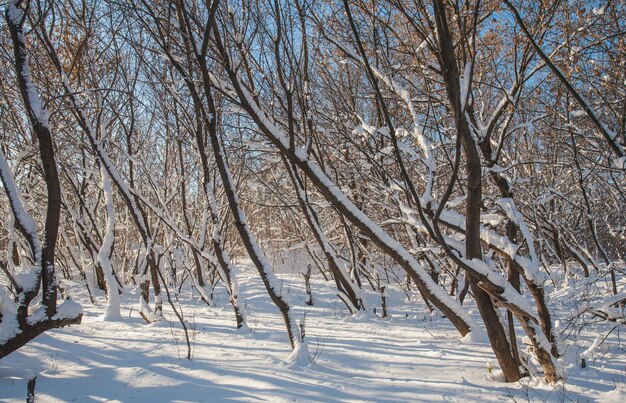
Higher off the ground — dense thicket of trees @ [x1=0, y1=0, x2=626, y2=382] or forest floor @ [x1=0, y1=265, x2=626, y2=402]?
dense thicket of trees @ [x1=0, y1=0, x2=626, y2=382]

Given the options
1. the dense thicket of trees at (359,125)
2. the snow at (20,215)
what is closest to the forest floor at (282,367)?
the dense thicket of trees at (359,125)

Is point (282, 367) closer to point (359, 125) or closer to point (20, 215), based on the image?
point (20, 215)

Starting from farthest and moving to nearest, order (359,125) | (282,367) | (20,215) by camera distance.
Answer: (359,125) < (282,367) < (20,215)

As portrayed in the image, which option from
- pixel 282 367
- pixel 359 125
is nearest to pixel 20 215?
pixel 282 367

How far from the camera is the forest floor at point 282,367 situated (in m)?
3.38

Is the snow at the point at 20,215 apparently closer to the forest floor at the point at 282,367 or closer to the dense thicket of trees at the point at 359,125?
the dense thicket of trees at the point at 359,125

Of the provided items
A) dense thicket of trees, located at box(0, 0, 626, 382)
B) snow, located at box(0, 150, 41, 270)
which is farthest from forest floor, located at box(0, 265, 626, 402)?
snow, located at box(0, 150, 41, 270)

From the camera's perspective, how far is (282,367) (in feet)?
13.3

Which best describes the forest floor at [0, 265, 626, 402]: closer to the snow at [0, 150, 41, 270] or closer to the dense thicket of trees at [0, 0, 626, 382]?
the dense thicket of trees at [0, 0, 626, 382]

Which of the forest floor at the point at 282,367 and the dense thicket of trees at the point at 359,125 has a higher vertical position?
the dense thicket of trees at the point at 359,125

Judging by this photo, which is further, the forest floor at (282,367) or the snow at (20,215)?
the snow at (20,215)

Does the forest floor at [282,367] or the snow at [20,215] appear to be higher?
the snow at [20,215]

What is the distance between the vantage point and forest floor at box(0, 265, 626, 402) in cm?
338

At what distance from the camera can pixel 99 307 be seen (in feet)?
30.4
